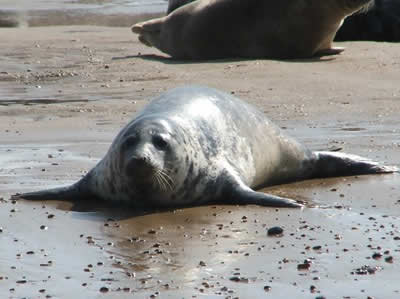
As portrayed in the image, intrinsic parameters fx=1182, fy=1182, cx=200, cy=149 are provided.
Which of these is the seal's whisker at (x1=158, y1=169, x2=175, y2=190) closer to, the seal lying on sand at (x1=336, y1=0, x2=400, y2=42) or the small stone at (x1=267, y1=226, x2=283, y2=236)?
the small stone at (x1=267, y1=226, x2=283, y2=236)

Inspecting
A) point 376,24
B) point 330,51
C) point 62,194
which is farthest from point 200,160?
point 376,24

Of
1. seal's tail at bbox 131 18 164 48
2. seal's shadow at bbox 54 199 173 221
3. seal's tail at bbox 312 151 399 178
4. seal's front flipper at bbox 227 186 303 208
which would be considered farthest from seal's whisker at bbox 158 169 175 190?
seal's tail at bbox 131 18 164 48

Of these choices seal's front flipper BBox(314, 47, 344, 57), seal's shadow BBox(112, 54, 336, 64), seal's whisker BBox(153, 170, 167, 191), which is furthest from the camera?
seal's front flipper BBox(314, 47, 344, 57)

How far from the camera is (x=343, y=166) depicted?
668 cm

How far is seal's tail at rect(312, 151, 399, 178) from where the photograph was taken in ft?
21.7

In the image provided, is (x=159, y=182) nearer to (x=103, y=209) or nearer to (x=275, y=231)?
(x=103, y=209)

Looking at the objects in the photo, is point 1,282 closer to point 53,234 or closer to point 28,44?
point 53,234

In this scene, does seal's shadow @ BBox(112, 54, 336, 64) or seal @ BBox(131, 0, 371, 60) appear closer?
seal's shadow @ BBox(112, 54, 336, 64)

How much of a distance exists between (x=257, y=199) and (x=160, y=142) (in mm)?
561

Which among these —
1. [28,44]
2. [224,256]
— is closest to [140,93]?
[28,44]

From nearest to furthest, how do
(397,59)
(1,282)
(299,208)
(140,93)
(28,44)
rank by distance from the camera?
(1,282), (299,208), (140,93), (397,59), (28,44)

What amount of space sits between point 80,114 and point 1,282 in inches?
200

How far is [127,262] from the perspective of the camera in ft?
15.0

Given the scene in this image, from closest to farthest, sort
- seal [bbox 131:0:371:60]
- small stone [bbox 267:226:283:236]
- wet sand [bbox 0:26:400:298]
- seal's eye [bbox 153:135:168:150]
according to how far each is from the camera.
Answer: wet sand [bbox 0:26:400:298], small stone [bbox 267:226:283:236], seal's eye [bbox 153:135:168:150], seal [bbox 131:0:371:60]
